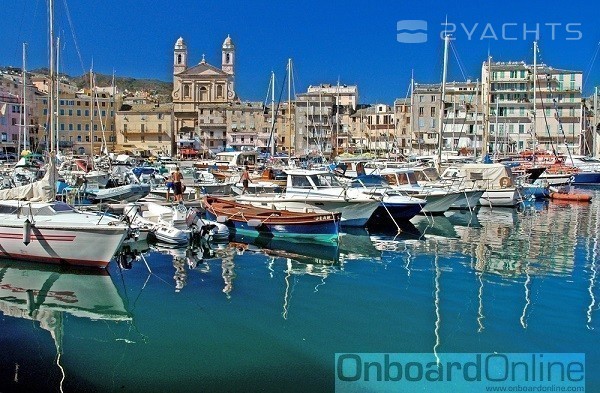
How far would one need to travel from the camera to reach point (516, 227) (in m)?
29.0

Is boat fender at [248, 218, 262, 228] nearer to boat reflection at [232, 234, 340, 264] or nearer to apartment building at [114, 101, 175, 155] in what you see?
boat reflection at [232, 234, 340, 264]

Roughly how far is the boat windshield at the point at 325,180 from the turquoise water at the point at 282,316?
6074 millimetres

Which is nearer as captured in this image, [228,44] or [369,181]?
[369,181]

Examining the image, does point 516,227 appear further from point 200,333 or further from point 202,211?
point 200,333

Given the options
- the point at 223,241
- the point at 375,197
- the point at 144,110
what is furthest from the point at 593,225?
the point at 144,110

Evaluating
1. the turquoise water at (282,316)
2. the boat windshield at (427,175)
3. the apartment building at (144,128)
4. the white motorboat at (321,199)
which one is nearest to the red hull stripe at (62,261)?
the turquoise water at (282,316)

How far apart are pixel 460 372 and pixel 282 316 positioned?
14.0 ft

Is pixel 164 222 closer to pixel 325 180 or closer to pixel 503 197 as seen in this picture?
pixel 325 180

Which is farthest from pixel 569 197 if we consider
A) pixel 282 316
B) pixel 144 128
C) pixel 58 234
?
pixel 144 128

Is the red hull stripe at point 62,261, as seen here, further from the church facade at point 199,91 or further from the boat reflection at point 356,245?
the church facade at point 199,91

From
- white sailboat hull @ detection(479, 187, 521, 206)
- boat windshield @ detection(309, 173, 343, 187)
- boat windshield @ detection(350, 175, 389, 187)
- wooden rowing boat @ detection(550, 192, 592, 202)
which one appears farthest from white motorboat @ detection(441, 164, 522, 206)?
boat windshield @ detection(309, 173, 343, 187)

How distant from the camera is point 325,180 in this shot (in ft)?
93.1

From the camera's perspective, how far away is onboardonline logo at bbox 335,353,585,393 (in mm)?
10438

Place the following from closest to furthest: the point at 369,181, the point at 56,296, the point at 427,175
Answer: the point at 56,296, the point at 369,181, the point at 427,175
